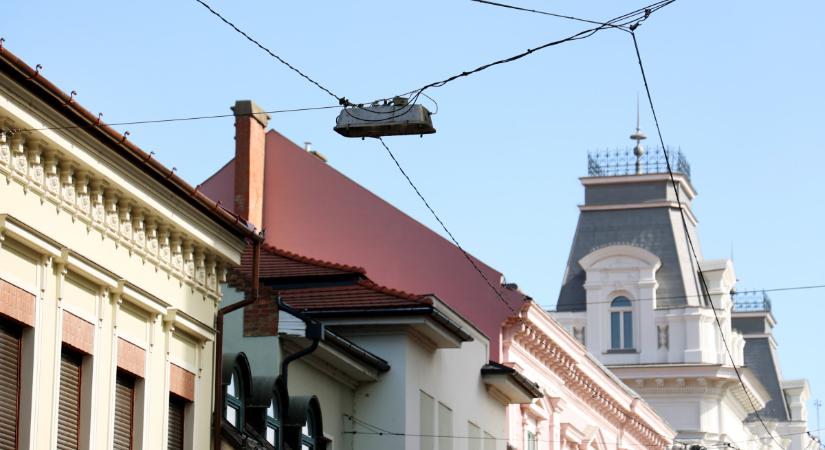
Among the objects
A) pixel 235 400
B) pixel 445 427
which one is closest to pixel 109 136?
pixel 235 400

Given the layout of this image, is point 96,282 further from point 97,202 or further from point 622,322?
point 622,322

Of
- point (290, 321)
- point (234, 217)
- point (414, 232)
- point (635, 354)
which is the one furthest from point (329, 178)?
point (635, 354)

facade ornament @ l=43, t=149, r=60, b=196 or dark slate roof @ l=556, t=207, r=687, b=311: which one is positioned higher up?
dark slate roof @ l=556, t=207, r=687, b=311

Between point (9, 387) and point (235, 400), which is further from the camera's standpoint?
point (235, 400)

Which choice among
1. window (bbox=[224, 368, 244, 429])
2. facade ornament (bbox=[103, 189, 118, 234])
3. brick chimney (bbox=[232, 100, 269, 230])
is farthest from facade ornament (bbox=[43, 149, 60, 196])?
brick chimney (bbox=[232, 100, 269, 230])

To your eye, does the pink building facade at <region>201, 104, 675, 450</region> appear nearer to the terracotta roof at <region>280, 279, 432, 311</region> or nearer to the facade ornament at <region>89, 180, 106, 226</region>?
the terracotta roof at <region>280, 279, 432, 311</region>

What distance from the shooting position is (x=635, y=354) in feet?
237

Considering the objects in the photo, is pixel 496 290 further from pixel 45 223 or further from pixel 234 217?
pixel 45 223

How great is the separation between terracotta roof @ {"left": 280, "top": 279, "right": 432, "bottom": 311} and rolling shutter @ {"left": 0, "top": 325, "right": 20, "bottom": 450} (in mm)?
11134

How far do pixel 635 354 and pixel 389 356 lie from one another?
4413 cm

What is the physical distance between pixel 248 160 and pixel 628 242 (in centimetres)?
3881

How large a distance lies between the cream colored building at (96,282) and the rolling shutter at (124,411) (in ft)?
0.06

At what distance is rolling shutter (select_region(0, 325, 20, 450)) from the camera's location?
17500 millimetres

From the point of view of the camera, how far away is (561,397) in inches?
1633
